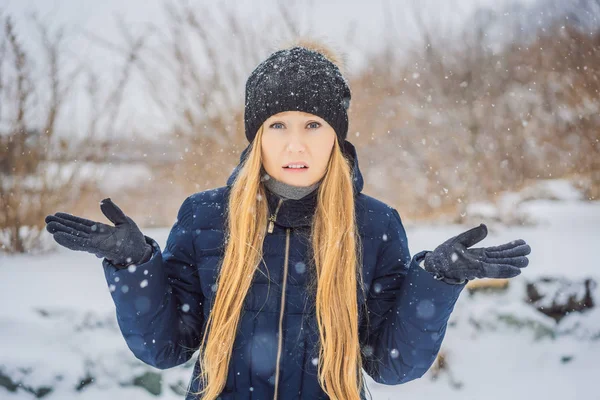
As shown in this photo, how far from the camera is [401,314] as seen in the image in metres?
1.40

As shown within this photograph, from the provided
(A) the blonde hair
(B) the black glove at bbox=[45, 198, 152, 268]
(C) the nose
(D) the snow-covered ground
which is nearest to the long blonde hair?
(A) the blonde hair

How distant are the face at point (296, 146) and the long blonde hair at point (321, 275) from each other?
0.13ft

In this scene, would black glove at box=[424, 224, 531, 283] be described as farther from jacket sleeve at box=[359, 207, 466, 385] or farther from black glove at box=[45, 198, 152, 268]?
black glove at box=[45, 198, 152, 268]

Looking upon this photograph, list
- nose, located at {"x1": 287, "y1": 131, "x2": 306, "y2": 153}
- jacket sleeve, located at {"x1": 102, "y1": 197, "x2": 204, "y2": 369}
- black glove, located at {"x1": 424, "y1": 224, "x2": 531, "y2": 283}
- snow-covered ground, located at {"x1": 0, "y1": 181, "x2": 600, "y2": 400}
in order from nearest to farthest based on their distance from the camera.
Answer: black glove, located at {"x1": 424, "y1": 224, "x2": 531, "y2": 283} → jacket sleeve, located at {"x1": 102, "y1": 197, "x2": 204, "y2": 369} → nose, located at {"x1": 287, "y1": 131, "x2": 306, "y2": 153} → snow-covered ground, located at {"x1": 0, "y1": 181, "x2": 600, "y2": 400}

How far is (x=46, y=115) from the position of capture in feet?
14.7

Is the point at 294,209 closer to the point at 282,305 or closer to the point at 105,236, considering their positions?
the point at 282,305

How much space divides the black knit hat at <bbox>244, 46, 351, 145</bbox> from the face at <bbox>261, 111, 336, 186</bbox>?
0.09ft

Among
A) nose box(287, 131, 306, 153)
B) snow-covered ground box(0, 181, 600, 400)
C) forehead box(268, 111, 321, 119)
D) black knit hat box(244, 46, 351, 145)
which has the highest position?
black knit hat box(244, 46, 351, 145)

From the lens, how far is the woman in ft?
4.42

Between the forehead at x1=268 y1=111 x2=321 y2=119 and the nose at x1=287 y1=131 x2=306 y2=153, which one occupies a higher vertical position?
the forehead at x1=268 y1=111 x2=321 y2=119

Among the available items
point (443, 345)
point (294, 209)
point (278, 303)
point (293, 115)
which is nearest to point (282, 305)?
point (278, 303)

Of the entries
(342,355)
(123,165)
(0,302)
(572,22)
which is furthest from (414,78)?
(342,355)

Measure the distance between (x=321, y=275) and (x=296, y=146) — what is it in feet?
1.24

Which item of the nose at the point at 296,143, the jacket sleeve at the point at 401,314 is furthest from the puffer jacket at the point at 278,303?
the nose at the point at 296,143
